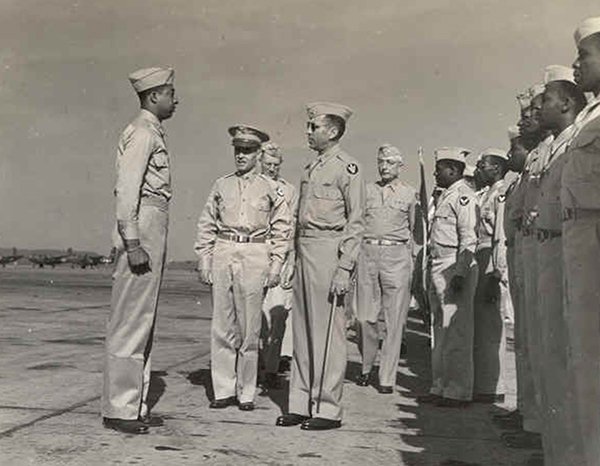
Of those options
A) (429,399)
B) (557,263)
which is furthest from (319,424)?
(557,263)

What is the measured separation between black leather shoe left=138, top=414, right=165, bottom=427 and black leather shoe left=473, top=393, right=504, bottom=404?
2.81m

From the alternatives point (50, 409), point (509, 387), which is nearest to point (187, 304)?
point (509, 387)

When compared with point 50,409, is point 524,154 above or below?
above

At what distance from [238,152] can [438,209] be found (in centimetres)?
176

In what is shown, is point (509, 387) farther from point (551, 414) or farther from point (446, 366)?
point (551, 414)

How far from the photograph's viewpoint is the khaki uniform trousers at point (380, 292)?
7.95 meters

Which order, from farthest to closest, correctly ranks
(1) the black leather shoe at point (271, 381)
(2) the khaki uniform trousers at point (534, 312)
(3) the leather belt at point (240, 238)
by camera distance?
1. (1) the black leather shoe at point (271, 381)
2. (3) the leather belt at point (240, 238)
3. (2) the khaki uniform trousers at point (534, 312)

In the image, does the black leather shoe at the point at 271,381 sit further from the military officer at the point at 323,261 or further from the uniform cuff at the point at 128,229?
the uniform cuff at the point at 128,229

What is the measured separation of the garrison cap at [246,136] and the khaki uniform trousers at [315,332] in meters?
1.06

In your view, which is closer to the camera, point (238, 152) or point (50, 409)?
point (50, 409)

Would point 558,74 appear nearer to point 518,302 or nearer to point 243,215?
point 518,302

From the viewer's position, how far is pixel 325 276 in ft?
19.4

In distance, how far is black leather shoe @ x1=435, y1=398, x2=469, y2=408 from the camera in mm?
6828

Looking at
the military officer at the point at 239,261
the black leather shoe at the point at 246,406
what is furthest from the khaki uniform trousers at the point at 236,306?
the black leather shoe at the point at 246,406
